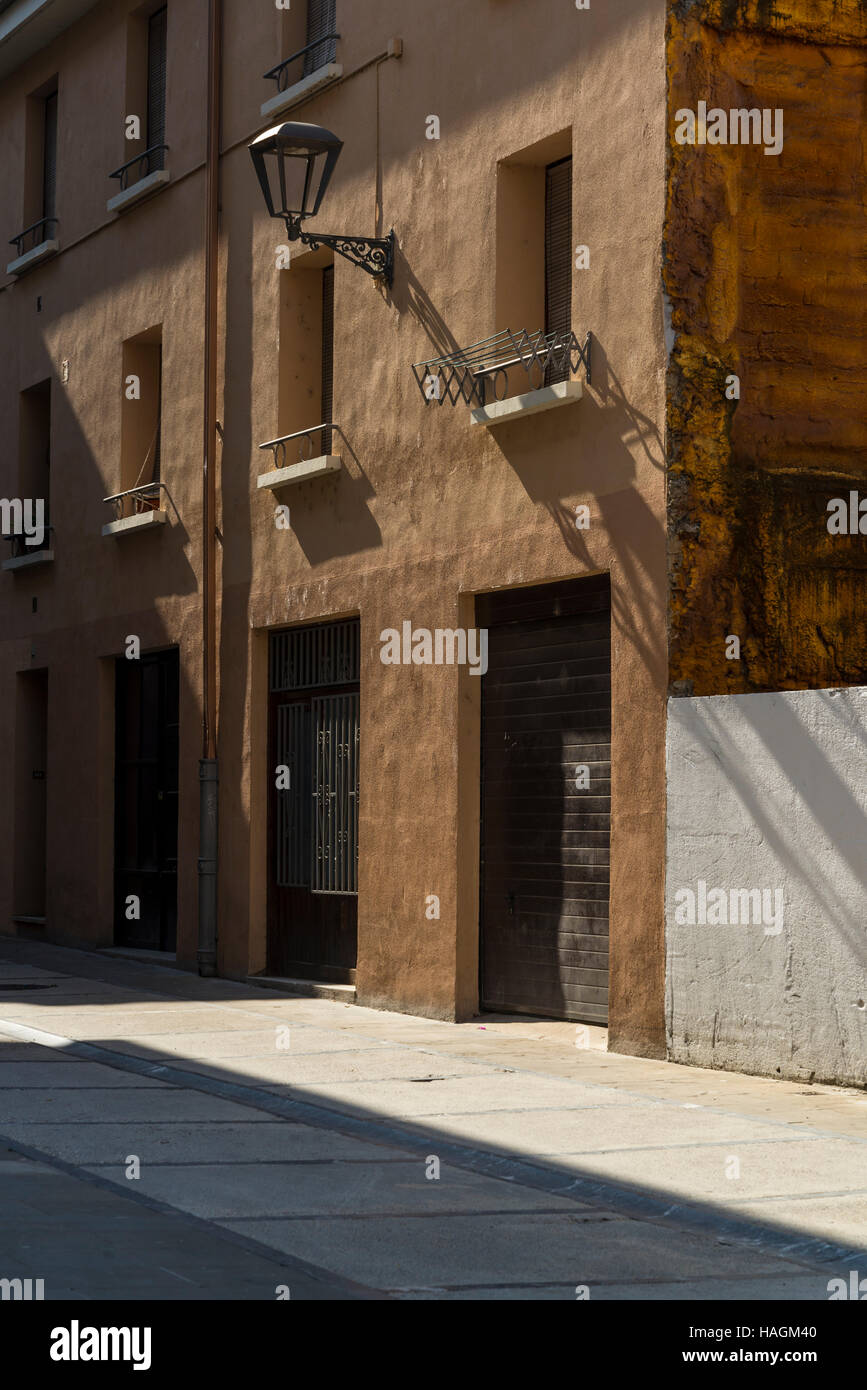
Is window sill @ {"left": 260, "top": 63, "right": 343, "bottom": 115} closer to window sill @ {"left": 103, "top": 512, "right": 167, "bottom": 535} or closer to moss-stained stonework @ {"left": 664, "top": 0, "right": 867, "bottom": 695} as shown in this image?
window sill @ {"left": 103, "top": 512, "right": 167, "bottom": 535}

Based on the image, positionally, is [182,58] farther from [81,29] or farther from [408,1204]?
[408,1204]

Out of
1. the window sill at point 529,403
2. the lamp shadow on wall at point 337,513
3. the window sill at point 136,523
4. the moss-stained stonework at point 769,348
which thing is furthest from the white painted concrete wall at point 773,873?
the window sill at point 136,523

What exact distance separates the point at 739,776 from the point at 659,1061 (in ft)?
5.92

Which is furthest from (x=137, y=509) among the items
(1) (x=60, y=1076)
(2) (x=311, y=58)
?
(1) (x=60, y=1076)

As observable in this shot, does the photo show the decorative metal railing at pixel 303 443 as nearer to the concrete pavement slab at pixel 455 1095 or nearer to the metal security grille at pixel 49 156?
the concrete pavement slab at pixel 455 1095

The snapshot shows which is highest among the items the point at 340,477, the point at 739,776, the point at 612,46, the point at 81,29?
the point at 81,29

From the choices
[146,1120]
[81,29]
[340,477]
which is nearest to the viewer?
[146,1120]

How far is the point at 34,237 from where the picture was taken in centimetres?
2067

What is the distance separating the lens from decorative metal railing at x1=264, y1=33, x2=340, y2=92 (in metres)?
15.0

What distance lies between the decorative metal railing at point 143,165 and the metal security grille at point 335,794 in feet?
19.9

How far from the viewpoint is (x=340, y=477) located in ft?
47.9

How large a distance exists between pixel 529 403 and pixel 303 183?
9.48 feet
